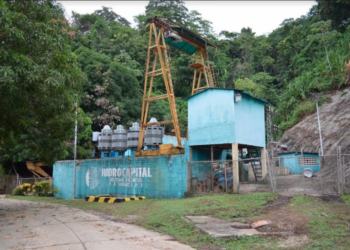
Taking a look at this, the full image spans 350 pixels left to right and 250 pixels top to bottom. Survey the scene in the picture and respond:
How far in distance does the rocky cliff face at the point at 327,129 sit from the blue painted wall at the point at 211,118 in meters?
11.6

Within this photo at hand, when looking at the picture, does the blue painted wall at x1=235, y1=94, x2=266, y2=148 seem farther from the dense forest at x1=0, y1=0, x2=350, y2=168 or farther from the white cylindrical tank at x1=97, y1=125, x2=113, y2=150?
the white cylindrical tank at x1=97, y1=125, x2=113, y2=150

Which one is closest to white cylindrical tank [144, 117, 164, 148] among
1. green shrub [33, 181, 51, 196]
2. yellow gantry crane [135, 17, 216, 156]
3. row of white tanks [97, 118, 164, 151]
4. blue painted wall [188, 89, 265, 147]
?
row of white tanks [97, 118, 164, 151]

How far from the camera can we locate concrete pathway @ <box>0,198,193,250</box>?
7.50 meters

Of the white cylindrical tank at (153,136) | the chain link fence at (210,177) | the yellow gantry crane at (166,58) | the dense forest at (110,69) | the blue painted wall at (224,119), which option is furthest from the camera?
the white cylindrical tank at (153,136)

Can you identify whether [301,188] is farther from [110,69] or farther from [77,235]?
[110,69]

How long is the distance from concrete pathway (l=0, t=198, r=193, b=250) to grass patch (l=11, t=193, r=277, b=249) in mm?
514

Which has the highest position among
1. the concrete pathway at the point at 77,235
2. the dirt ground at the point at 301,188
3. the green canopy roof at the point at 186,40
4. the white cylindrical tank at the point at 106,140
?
the green canopy roof at the point at 186,40

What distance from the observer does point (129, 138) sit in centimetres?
1988

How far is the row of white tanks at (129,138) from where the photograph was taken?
61.2 ft

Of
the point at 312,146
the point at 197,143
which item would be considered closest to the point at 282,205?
the point at 197,143

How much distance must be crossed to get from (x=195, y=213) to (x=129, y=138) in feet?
31.8

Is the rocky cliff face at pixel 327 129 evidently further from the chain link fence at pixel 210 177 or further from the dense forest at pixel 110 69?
the chain link fence at pixel 210 177

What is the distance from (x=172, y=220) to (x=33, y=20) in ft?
27.4

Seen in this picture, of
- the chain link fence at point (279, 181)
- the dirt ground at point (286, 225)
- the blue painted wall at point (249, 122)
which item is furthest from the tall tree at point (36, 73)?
the blue painted wall at point (249, 122)
